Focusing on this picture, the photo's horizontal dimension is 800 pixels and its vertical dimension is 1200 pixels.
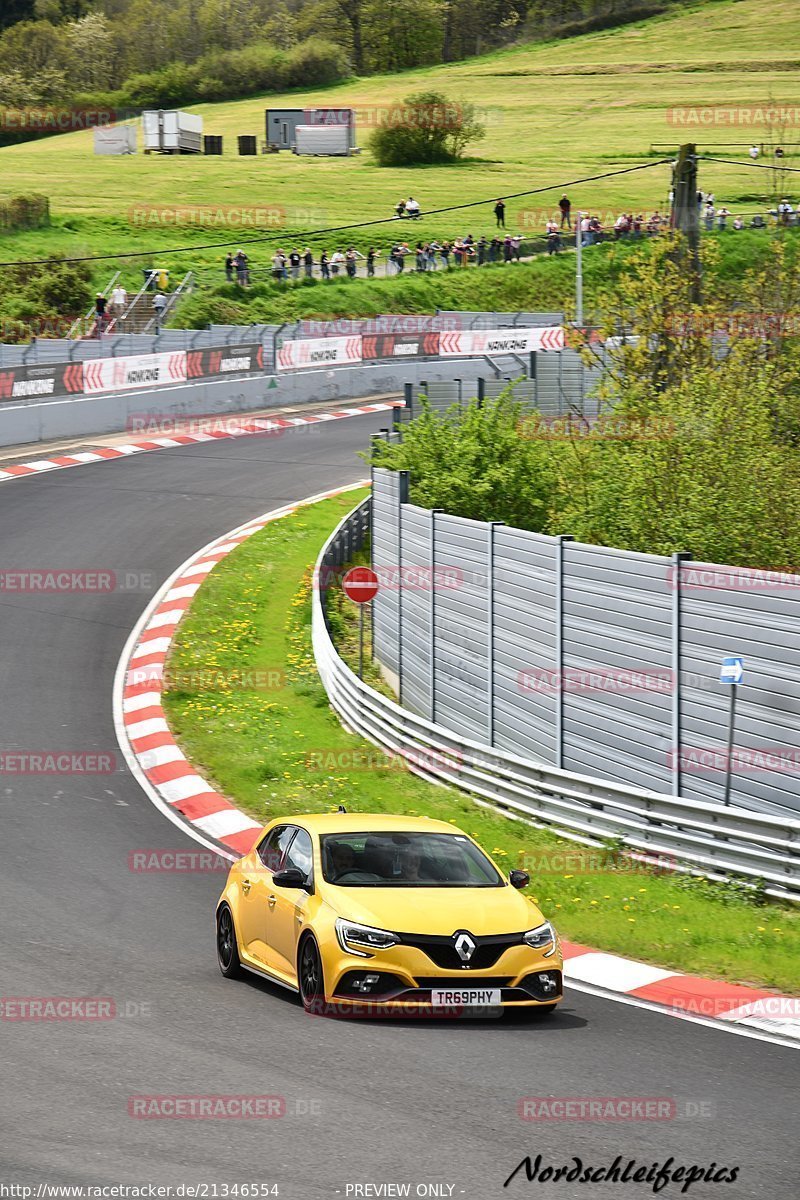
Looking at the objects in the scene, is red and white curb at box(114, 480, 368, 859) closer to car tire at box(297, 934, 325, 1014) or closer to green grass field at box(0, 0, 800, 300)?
car tire at box(297, 934, 325, 1014)

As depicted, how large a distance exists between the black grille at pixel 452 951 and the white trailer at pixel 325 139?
117 m

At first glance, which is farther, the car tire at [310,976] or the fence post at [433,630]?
the fence post at [433,630]

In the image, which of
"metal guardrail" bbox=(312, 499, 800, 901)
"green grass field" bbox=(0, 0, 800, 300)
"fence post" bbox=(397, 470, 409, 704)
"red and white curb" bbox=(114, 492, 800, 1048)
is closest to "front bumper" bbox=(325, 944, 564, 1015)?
"red and white curb" bbox=(114, 492, 800, 1048)

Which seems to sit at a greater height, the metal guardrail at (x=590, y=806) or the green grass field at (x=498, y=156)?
the green grass field at (x=498, y=156)

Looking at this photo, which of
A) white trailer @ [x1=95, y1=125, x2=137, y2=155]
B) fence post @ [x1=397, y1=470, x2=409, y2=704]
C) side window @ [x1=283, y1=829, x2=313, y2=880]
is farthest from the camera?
white trailer @ [x1=95, y1=125, x2=137, y2=155]

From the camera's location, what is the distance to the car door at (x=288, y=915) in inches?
417

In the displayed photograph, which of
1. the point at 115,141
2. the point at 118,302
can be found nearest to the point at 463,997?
the point at 118,302

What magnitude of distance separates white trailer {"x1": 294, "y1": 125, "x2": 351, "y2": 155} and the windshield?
11614 cm

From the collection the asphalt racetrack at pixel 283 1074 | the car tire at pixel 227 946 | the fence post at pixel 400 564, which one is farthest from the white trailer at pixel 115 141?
the car tire at pixel 227 946

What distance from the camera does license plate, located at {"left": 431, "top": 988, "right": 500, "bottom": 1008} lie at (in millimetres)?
Result: 9977

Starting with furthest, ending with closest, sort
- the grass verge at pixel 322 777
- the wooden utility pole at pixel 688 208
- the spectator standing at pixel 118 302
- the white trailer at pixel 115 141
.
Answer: the white trailer at pixel 115 141, the spectator standing at pixel 118 302, the wooden utility pole at pixel 688 208, the grass verge at pixel 322 777

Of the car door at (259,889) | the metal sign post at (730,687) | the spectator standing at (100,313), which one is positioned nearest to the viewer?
the car door at (259,889)

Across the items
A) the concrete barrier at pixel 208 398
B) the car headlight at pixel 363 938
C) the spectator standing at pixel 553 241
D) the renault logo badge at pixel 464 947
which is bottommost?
the concrete barrier at pixel 208 398

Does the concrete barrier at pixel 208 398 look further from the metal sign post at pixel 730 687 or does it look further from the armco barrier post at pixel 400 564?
the metal sign post at pixel 730 687
